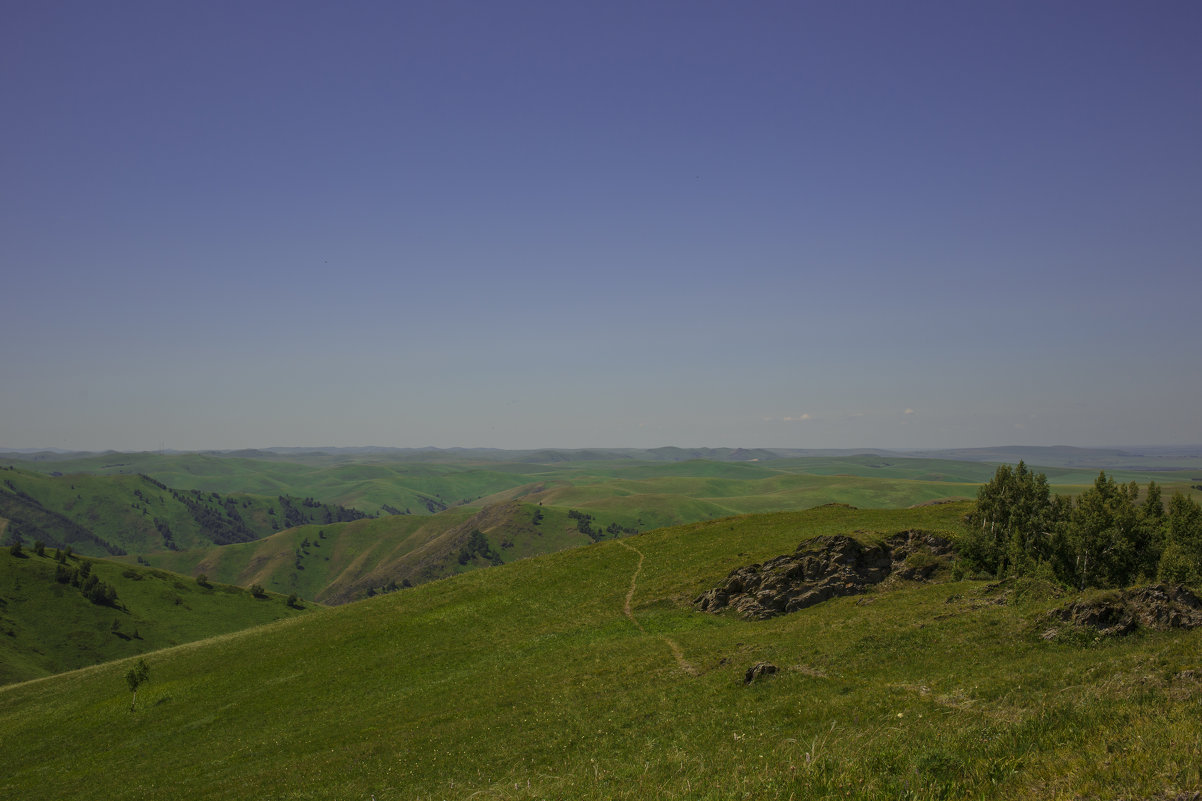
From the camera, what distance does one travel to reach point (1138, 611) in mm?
27828

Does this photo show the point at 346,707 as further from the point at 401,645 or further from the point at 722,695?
the point at 722,695

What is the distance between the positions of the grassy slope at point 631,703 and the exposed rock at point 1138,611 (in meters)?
1.43

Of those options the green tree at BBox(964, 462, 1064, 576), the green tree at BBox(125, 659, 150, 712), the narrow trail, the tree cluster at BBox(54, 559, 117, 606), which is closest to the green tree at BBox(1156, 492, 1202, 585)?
the green tree at BBox(964, 462, 1064, 576)

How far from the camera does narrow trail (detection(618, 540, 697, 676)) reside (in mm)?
37400

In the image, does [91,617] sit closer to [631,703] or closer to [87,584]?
[87,584]

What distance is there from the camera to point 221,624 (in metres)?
183

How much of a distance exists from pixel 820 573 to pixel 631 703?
28199 millimetres

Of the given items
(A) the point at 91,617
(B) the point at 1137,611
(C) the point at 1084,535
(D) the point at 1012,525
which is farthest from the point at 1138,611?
(A) the point at 91,617

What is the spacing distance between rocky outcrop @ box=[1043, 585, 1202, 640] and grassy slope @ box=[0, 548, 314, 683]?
20010 cm

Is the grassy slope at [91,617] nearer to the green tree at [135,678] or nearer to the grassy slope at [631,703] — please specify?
the grassy slope at [631,703]

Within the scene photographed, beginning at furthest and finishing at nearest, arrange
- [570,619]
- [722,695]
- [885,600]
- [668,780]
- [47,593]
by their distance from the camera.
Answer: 1. [47,593]
2. [570,619]
3. [885,600]
4. [722,695]
5. [668,780]

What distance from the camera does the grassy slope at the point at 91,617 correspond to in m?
154

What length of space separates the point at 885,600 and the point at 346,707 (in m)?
44.7

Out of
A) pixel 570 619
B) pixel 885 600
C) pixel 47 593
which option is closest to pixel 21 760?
pixel 570 619
